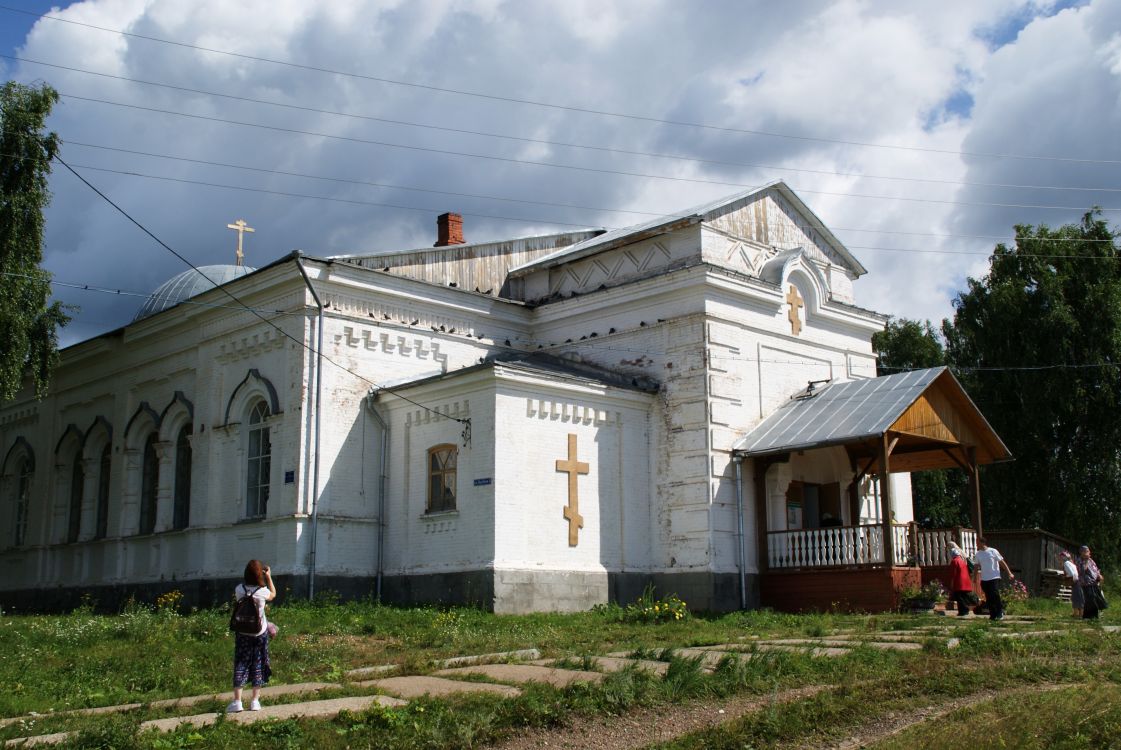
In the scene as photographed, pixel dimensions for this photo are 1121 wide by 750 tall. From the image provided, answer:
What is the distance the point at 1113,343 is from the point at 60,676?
28.3m

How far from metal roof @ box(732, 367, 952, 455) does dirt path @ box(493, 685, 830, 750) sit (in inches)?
412

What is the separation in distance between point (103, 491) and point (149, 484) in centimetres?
225

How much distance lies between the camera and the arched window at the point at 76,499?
2762 centimetres

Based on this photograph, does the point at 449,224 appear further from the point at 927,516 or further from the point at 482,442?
the point at 927,516

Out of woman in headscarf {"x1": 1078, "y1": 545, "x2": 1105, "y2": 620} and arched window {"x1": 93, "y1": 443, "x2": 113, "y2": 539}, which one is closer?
woman in headscarf {"x1": 1078, "y1": 545, "x2": 1105, "y2": 620}

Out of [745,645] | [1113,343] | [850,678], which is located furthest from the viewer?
[1113,343]

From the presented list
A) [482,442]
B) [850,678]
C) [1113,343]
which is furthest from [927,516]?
[850,678]

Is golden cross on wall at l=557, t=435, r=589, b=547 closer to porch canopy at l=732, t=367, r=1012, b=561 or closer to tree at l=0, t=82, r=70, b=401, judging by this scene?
porch canopy at l=732, t=367, r=1012, b=561

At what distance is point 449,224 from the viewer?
2636cm

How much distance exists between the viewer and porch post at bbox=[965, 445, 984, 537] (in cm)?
2047

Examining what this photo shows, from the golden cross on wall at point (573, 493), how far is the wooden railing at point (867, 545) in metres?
3.86

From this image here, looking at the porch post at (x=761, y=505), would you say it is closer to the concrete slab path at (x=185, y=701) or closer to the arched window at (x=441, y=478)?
the arched window at (x=441, y=478)

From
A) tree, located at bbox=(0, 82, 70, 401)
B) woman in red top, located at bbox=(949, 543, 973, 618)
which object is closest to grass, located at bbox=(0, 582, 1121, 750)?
woman in red top, located at bbox=(949, 543, 973, 618)

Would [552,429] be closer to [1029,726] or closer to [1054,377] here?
[1029,726]
